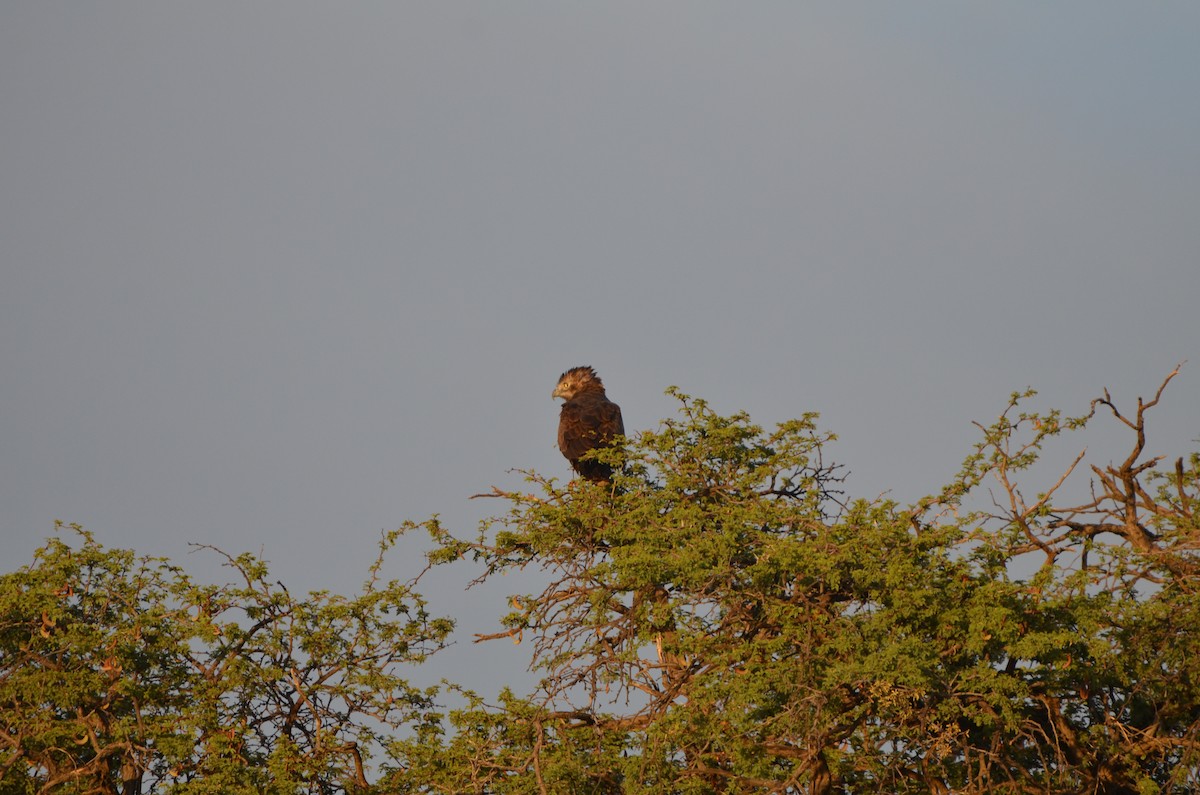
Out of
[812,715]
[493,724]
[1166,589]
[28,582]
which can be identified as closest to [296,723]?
[493,724]

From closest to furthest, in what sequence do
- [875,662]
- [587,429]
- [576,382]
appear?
[875,662] < [587,429] < [576,382]

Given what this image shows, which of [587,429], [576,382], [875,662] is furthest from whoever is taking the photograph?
[576,382]

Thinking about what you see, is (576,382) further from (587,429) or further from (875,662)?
(875,662)

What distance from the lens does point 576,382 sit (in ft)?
52.2

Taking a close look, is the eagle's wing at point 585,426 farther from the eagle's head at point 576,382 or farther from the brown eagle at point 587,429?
the eagle's head at point 576,382

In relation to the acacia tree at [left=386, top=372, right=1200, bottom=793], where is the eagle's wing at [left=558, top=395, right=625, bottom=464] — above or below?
above

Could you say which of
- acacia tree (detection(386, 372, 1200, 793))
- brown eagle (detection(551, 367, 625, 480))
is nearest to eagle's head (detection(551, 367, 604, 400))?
brown eagle (detection(551, 367, 625, 480))

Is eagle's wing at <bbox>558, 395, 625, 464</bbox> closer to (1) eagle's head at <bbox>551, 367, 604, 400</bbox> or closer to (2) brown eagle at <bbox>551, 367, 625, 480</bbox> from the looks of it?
(2) brown eagle at <bbox>551, 367, 625, 480</bbox>

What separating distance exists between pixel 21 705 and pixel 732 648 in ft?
19.5

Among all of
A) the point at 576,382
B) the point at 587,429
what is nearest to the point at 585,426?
the point at 587,429

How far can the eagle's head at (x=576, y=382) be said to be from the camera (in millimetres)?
15797

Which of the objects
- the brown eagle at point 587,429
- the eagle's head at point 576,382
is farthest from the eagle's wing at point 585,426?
the eagle's head at point 576,382

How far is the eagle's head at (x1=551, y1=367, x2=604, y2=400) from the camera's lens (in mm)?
15797

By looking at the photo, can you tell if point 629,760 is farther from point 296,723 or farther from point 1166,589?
point 1166,589
